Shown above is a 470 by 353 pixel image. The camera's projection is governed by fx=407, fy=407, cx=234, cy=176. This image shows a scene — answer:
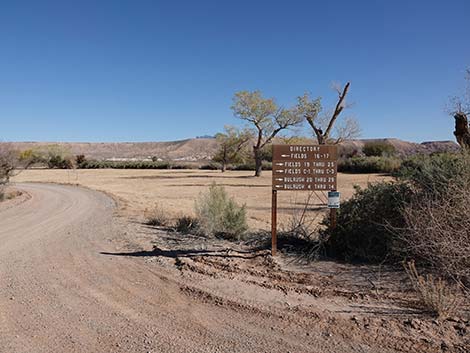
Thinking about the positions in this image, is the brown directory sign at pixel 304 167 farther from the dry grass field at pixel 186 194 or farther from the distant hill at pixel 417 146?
the distant hill at pixel 417 146

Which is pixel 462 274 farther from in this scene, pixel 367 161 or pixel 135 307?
pixel 367 161

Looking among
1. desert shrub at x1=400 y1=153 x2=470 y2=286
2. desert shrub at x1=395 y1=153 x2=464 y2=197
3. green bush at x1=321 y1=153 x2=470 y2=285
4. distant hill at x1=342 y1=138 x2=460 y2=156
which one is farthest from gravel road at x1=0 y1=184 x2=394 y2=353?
distant hill at x1=342 y1=138 x2=460 y2=156

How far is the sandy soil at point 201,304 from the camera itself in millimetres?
4266

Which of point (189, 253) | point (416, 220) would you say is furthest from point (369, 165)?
point (416, 220)

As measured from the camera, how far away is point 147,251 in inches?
339

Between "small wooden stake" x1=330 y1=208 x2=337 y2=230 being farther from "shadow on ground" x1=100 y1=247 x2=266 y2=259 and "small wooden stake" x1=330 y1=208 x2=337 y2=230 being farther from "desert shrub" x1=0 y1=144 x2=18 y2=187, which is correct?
"desert shrub" x1=0 y1=144 x2=18 y2=187

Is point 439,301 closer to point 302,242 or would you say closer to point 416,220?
point 416,220

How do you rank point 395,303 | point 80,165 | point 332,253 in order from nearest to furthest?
point 395,303, point 332,253, point 80,165

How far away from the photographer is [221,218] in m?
10.6

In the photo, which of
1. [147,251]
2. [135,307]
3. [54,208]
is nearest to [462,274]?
[135,307]

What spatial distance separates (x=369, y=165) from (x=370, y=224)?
165 ft

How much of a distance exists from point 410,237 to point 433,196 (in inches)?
40.1

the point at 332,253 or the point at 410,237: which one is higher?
the point at 410,237

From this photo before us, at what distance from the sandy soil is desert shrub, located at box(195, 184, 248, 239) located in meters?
1.16
